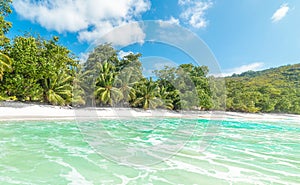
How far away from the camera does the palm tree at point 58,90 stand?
57.0ft

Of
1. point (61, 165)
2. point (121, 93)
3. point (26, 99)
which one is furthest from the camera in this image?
point (121, 93)

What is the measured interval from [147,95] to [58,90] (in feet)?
33.6

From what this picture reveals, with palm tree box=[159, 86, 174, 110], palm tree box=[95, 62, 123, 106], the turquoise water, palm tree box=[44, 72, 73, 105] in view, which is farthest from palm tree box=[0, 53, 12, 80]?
palm tree box=[159, 86, 174, 110]

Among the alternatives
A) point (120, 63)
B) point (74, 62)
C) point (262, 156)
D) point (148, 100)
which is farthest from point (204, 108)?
point (262, 156)

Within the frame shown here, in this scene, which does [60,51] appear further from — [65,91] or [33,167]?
[33,167]

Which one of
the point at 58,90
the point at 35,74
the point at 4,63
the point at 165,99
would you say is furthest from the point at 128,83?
the point at 4,63

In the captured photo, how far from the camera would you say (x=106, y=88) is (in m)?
20.5

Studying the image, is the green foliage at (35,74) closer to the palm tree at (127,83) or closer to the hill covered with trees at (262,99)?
the palm tree at (127,83)

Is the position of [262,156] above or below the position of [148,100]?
below

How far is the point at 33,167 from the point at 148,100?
19.4m

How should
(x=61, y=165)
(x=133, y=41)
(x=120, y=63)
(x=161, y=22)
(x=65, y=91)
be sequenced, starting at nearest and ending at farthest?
(x=61, y=165), (x=161, y=22), (x=133, y=41), (x=65, y=91), (x=120, y=63)

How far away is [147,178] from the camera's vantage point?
4223 mm

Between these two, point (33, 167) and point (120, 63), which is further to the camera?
point (120, 63)

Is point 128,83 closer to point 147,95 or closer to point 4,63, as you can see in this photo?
point 147,95
